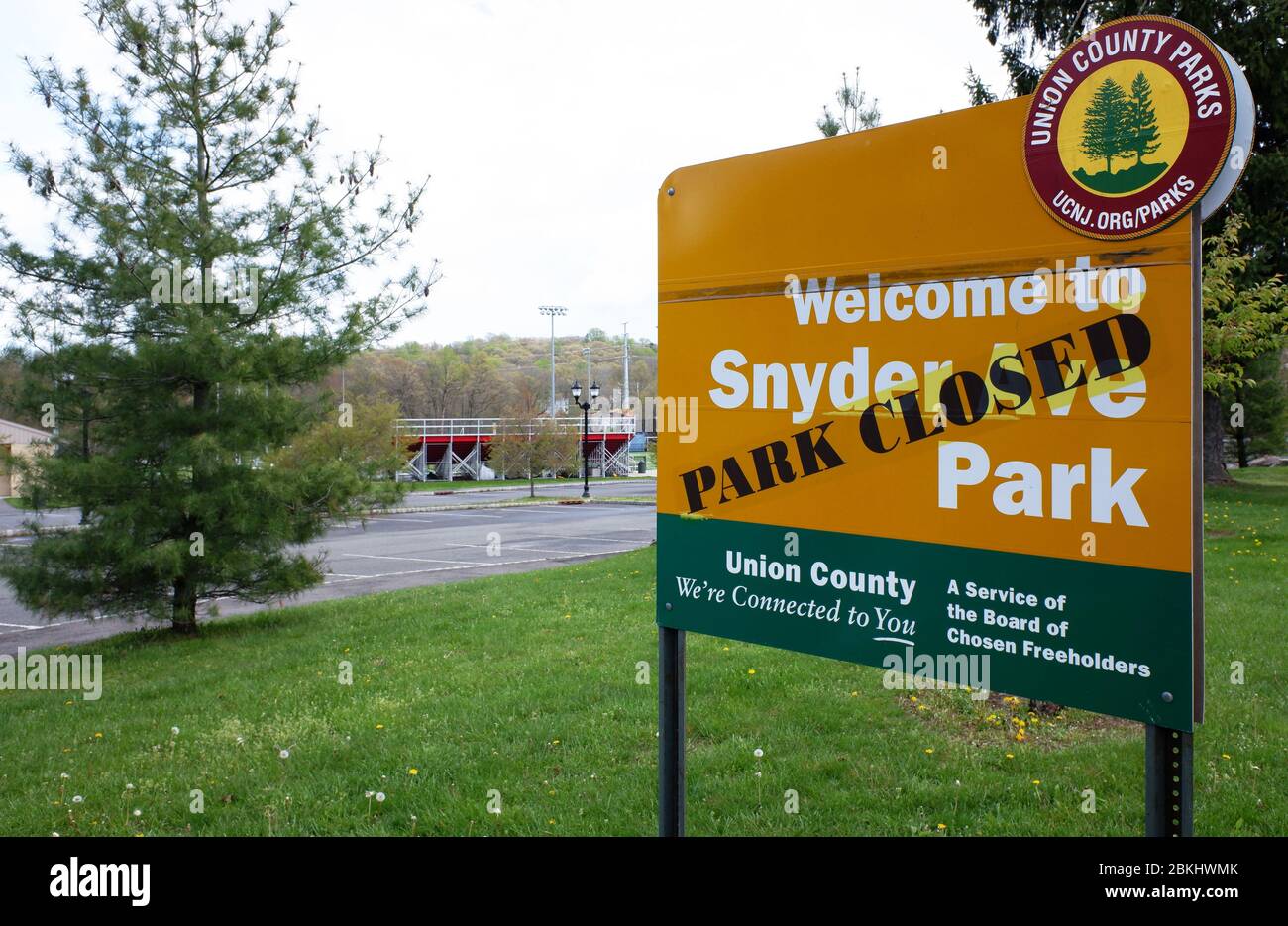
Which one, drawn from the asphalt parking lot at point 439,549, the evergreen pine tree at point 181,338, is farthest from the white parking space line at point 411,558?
the evergreen pine tree at point 181,338

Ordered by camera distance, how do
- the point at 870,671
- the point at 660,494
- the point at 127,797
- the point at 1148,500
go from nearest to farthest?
the point at 1148,500 → the point at 660,494 → the point at 127,797 → the point at 870,671

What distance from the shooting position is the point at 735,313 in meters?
3.41

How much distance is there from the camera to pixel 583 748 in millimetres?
5465

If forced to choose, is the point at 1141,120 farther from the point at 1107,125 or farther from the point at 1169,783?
the point at 1169,783

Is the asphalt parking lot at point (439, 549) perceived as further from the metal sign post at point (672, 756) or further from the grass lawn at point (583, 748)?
the metal sign post at point (672, 756)

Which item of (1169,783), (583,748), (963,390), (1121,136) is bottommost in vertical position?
(583,748)

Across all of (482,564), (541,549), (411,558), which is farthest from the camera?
(541,549)

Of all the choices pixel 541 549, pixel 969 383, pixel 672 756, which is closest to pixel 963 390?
pixel 969 383

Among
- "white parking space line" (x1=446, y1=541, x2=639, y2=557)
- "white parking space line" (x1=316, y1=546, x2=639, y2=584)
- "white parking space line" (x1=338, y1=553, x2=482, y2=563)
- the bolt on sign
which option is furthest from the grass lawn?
"white parking space line" (x1=446, y1=541, x2=639, y2=557)

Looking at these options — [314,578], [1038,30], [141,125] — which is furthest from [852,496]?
[1038,30]

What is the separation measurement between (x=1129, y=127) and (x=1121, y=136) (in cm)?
3
